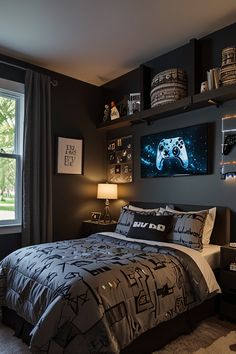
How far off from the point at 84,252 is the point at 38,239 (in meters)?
1.26

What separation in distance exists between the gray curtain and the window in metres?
0.15

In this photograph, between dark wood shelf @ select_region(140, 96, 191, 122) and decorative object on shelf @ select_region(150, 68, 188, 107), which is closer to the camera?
dark wood shelf @ select_region(140, 96, 191, 122)

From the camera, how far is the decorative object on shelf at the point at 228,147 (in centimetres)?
279

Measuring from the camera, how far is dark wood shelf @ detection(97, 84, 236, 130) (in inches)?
107

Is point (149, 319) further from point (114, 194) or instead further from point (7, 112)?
point (7, 112)

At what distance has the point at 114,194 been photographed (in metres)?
3.99

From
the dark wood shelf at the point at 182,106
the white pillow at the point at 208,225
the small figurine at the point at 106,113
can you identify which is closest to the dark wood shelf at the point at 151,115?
the dark wood shelf at the point at 182,106

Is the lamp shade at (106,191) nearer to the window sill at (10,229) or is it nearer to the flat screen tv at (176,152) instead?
the flat screen tv at (176,152)

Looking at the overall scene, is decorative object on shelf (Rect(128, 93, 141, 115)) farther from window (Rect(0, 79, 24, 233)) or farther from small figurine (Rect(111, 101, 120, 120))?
window (Rect(0, 79, 24, 233))

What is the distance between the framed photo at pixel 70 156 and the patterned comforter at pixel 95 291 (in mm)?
1496

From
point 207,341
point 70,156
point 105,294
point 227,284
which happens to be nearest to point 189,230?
point 227,284

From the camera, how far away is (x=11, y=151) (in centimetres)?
347

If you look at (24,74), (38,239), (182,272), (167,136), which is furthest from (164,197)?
(24,74)

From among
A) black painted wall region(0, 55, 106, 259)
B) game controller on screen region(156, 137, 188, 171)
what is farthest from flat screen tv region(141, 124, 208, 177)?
black painted wall region(0, 55, 106, 259)
